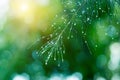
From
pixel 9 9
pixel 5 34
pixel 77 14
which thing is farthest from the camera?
pixel 5 34

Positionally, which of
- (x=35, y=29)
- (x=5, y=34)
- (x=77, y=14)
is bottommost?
(x=77, y=14)

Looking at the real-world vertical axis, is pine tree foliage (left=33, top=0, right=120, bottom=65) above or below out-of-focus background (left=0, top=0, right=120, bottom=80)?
below

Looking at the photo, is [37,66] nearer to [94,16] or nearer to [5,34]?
[5,34]

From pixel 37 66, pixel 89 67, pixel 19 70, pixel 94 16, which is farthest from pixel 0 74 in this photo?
pixel 94 16

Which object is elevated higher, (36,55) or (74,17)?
(36,55)

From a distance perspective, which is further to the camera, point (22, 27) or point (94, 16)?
point (22, 27)

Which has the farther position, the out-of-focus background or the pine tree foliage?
the out-of-focus background

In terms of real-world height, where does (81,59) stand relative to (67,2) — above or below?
above

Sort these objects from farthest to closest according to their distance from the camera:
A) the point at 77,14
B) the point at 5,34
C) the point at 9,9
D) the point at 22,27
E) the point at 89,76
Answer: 1. the point at 89,76
2. the point at 5,34
3. the point at 22,27
4. the point at 9,9
5. the point at 77,14

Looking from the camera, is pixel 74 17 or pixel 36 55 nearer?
pixel 74 17

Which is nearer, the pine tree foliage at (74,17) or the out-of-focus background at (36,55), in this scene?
the pine tree foliage at (74,17)

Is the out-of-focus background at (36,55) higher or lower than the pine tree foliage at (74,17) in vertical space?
higher
